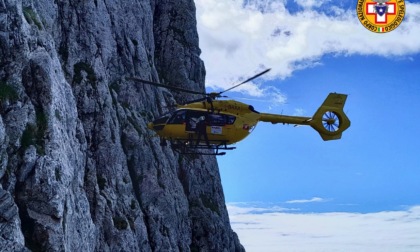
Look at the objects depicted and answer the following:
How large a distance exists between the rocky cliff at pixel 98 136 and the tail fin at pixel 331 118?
700 inches

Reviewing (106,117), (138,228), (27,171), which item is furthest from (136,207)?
(27,171)

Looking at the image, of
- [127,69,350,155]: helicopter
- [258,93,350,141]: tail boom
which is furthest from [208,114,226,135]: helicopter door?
[258,93,350,141]: tail boom

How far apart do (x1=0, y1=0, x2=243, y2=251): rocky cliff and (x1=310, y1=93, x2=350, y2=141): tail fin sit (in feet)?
58.3

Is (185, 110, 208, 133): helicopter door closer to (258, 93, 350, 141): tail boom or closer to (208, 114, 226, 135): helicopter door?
(208, 114, 226, 135): helicopter door

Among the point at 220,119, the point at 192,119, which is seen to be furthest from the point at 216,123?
the point at 192,119

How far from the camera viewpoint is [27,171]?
2381cm

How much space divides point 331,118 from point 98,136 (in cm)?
2142

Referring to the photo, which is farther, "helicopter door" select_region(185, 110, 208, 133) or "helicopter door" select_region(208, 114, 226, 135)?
"helicopter door" select_region(208, 114, 226, 135)

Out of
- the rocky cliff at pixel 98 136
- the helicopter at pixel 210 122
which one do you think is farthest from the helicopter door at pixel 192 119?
the rocky cliff at pixel 98 136

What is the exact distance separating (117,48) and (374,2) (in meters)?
28.7

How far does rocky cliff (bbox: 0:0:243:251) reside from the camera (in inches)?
944

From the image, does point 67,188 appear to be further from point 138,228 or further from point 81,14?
point 81,14

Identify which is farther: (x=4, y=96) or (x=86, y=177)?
(x=86, y=177)

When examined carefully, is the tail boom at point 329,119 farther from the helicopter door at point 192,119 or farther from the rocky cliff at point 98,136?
the rocky cliff at point 98,136
